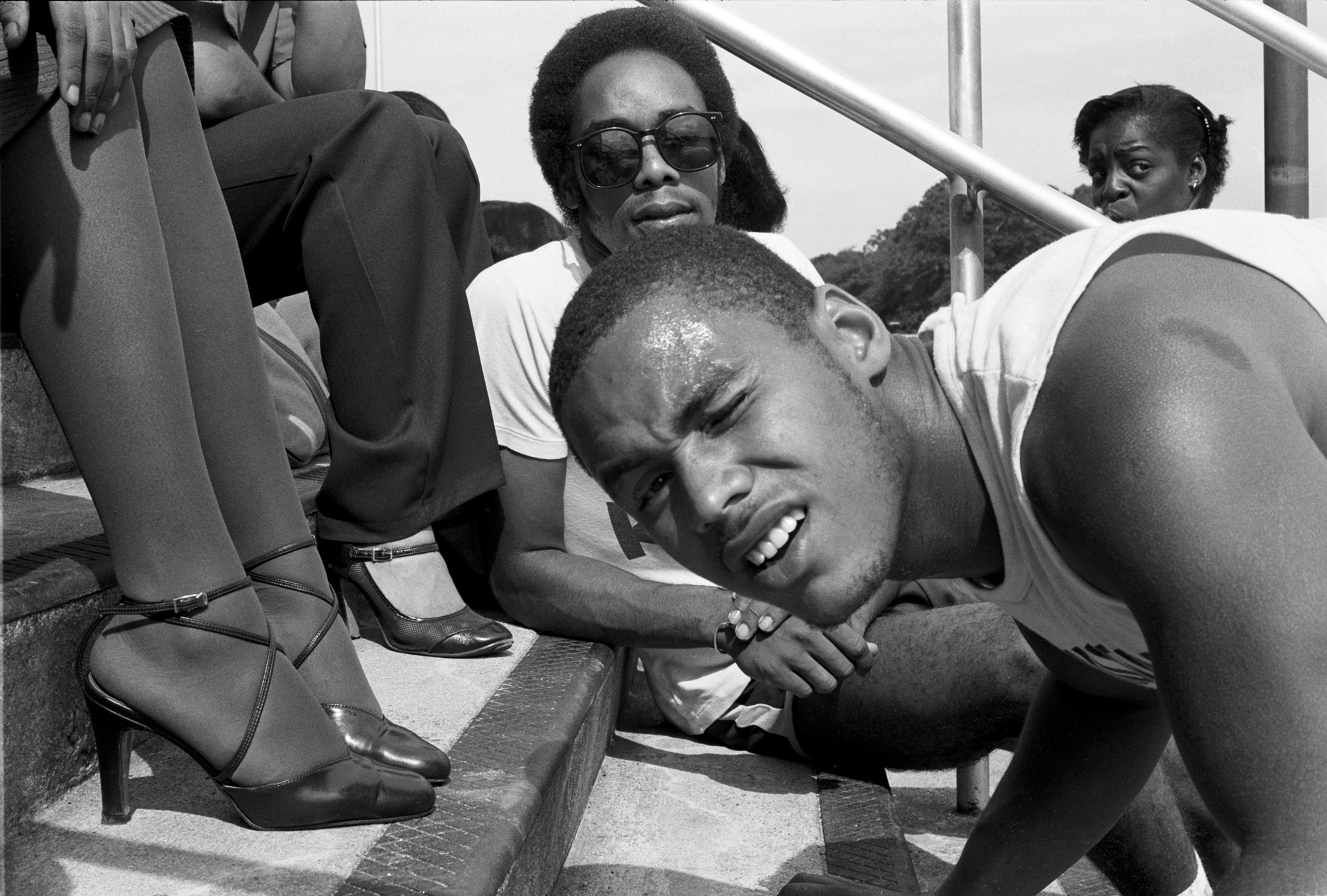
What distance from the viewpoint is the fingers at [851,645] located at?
2.38 metres

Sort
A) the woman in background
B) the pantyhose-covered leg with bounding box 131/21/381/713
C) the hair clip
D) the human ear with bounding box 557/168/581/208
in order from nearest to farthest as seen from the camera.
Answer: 1. the pantyhose-covered leg with bounding box 131/21/381/713
2. the human ear with bounding box 557/168/581/208
3. the woman in background
4. the hair clip

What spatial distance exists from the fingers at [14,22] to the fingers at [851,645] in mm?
1617

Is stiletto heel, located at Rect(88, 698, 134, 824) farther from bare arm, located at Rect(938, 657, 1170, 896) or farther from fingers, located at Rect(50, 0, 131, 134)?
bare arm, located at Rect(938, 657, 1170, 896)

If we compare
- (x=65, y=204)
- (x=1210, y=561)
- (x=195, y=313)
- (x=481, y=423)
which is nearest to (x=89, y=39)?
(x=65, y=204)

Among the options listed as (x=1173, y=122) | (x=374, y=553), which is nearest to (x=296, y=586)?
(x=374, y=553)

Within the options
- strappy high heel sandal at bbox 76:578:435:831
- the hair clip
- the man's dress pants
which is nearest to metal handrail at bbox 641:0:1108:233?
the man's dress pants

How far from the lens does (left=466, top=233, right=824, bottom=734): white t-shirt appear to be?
2.67 metres

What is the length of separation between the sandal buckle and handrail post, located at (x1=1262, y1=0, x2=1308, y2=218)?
110 inches

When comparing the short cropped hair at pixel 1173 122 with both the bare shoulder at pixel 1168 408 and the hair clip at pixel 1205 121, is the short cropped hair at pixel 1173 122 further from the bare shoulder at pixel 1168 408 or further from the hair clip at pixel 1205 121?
the bare shoulder at pixel 1168 408

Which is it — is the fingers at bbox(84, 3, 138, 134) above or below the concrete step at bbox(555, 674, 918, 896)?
above

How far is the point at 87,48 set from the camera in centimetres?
147

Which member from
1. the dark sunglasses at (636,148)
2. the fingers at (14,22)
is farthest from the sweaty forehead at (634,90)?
the fingers at (14,22)

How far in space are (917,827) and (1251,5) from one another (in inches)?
70.9

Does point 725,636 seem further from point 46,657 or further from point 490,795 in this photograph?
point 46,657
